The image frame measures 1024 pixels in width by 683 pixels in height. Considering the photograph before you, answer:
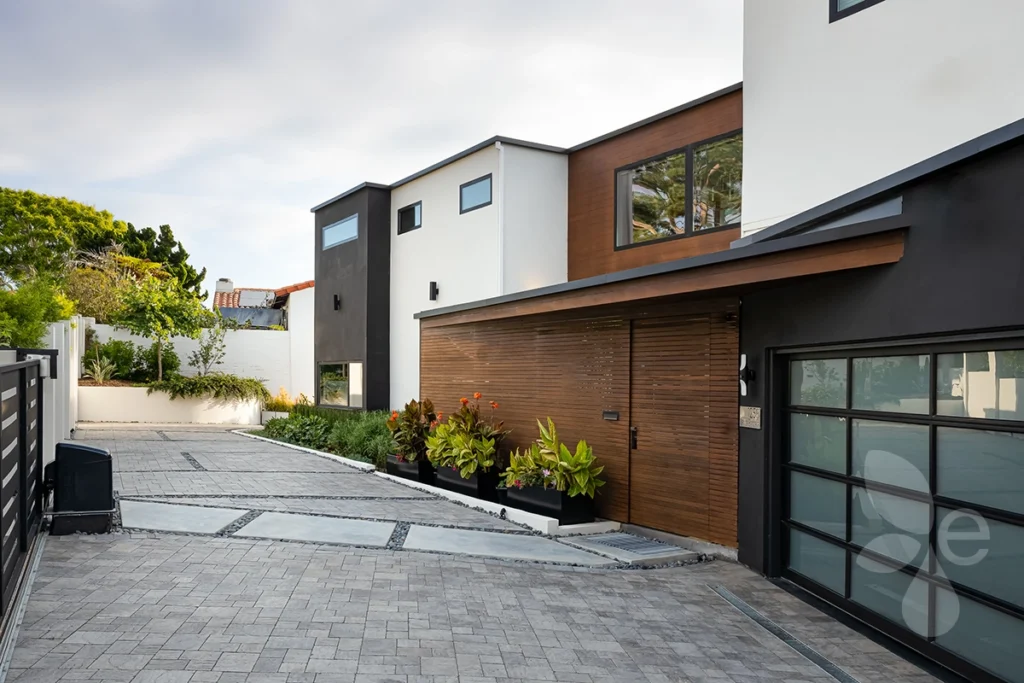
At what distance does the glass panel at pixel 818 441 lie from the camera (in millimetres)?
6129

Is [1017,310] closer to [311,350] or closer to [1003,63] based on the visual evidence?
[1003,63]

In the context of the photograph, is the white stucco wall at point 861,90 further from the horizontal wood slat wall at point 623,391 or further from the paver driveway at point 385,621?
the paver driveway at point 385,621

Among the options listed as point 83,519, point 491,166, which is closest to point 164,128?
point 491,166

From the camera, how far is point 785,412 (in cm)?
699

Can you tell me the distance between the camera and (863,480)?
578 centimetres

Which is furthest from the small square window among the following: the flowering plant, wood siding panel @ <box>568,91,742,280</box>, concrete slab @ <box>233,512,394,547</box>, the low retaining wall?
concrete slab @ <box>233,512,394,547</box>

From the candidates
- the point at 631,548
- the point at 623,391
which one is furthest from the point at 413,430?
the point at 631,548

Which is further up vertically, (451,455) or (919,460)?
(919,460)

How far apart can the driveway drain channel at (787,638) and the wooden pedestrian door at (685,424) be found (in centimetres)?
129

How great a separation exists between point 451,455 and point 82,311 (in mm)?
20262

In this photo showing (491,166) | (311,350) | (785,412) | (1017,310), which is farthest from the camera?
(311,350)

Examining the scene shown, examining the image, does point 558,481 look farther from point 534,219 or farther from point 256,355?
point 256,355

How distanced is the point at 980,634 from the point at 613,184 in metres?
9.83

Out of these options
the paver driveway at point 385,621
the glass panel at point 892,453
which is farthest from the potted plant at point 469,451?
the glass panel at point 892,453
